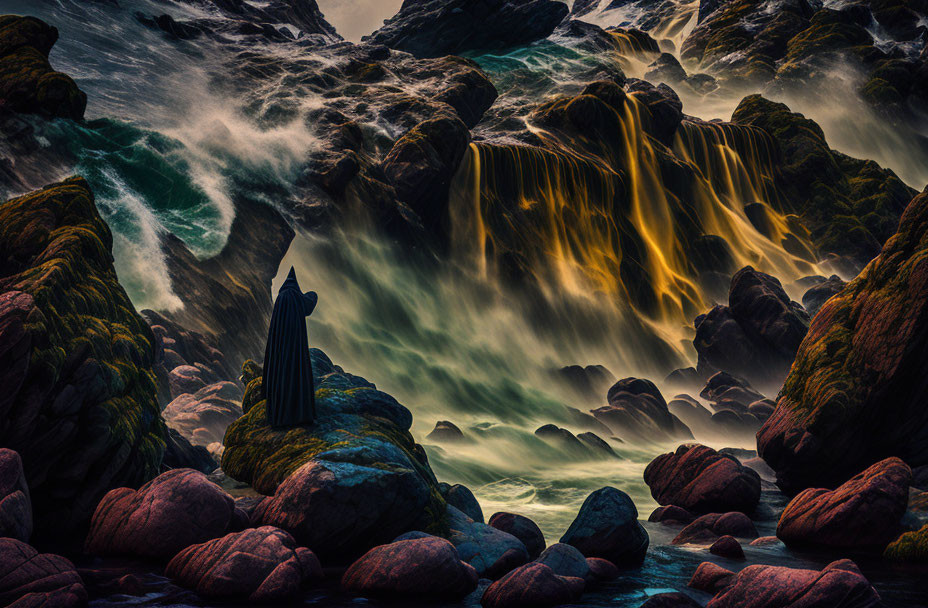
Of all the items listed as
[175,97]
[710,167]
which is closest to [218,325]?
[175,97]

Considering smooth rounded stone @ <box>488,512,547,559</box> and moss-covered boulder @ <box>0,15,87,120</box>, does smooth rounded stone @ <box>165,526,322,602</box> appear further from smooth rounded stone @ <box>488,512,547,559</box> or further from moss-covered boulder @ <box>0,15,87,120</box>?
moss-covered boulder @ <box>0,15,87,120</box>

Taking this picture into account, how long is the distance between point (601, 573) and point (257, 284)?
2782cm

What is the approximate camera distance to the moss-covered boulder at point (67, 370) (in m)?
10.5

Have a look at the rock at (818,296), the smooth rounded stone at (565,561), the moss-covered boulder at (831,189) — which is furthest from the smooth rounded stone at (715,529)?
the moss-covered boulder at (831,189)

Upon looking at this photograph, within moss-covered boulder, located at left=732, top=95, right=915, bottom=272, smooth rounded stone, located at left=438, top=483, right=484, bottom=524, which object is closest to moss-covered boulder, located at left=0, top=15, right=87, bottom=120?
smooth rounded stone, located at left=438, top=483, right=484, bottom=524

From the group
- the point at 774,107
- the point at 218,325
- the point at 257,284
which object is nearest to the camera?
the point at 218,325

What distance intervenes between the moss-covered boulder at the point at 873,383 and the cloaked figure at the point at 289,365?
15.8 meters

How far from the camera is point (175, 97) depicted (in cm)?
4962

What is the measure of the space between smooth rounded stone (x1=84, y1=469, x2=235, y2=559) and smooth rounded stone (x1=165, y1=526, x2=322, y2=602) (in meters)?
0.55

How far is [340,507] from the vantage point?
10.9 m

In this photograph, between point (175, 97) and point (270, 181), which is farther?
point (175, 97)

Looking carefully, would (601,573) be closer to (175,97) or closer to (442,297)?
(442,297)

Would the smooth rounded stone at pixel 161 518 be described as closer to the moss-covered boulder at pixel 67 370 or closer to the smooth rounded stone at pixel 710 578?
the moss-covered boulder at pixel 67 370

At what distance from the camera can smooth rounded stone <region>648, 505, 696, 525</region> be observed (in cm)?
2008
